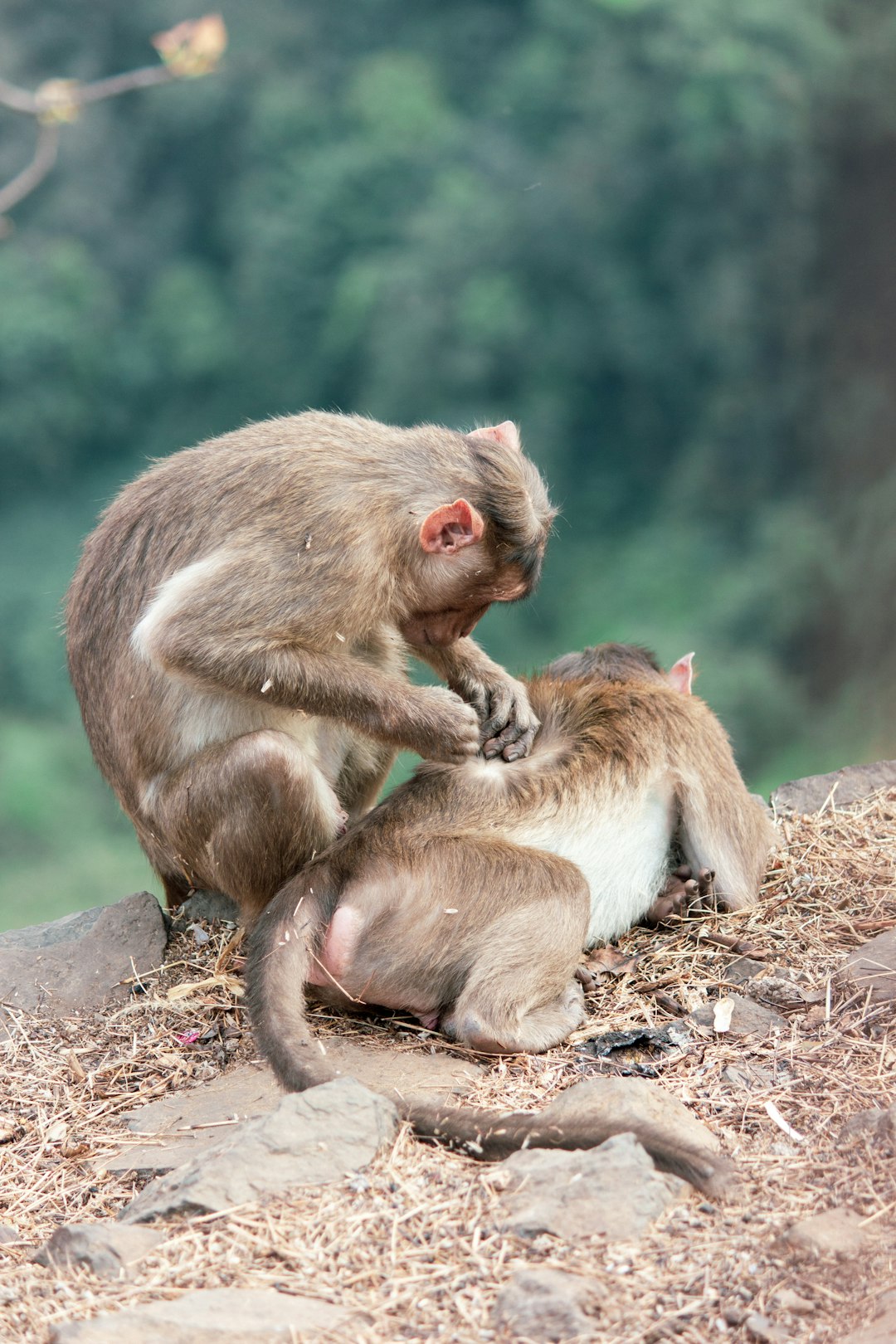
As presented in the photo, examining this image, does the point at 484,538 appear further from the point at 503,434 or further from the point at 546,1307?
the point at 546,1307

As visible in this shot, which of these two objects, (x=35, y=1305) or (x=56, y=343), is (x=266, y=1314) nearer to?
(x=35, y=1305)

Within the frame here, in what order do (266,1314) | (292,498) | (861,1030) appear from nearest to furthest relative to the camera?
1. (266,1314)
2. (861,1030)
3. (292,498)

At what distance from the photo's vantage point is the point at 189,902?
5.56 m

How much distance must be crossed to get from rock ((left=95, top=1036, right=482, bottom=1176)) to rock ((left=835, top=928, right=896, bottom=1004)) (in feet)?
4.21

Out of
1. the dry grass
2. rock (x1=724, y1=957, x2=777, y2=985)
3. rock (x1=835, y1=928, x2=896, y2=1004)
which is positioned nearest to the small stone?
the dry grass

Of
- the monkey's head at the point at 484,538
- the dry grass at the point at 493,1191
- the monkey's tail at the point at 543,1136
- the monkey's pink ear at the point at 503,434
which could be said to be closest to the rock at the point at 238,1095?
the dry grass at the point at 493,1191

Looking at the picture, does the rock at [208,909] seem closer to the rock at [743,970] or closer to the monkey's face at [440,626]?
the monkey's face at [440,626]

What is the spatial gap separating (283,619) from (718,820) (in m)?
1.86

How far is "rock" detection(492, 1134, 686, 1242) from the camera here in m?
2.90

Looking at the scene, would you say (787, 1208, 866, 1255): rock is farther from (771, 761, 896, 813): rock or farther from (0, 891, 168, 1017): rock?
(771, 761, 896, 813): rock

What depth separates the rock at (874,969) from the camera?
407 centimetres

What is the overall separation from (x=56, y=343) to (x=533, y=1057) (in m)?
6.30

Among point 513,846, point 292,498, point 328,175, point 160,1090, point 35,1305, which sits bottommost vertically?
point 35,1305

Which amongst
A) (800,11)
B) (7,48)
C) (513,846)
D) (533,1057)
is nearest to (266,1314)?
(533,1057)
